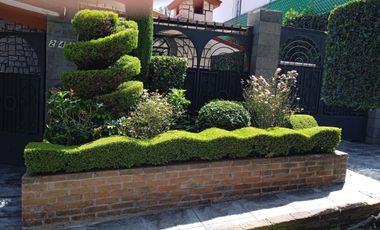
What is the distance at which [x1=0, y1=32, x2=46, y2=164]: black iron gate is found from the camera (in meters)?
5.82

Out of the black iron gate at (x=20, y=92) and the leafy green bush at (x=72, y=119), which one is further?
the black iron gate at (x=20, y=92)

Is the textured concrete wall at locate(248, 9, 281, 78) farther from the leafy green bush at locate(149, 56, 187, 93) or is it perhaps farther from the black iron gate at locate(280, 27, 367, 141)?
the leafy green bush at locate(149, 56, 187, 93)

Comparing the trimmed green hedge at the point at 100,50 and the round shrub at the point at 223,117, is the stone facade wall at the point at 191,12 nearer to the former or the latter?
the round shrub at the point at 223,117

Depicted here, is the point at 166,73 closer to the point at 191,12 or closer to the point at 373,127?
the point at 373,127

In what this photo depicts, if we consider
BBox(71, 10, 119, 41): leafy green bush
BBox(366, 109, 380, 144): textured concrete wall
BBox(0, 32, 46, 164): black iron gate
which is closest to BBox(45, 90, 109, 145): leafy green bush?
BBox(71, 10, 119, 41): leafy green bush

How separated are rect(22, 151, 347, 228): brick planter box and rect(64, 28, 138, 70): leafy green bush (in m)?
1.69

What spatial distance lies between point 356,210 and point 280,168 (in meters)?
1.06

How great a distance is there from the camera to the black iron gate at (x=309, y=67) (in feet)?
24.4

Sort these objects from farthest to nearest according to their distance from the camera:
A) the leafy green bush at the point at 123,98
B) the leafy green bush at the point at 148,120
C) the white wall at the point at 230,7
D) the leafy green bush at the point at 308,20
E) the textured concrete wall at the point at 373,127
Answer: the white wall at the point at 230,7 → the leafy green bush at the point at 308,20 → the textured concrete wall at the point at 373,127 → the leafy green bush at the point at 123,98 → the leafy green bush at the point at 148,120

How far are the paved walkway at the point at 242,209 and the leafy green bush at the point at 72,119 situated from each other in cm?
106

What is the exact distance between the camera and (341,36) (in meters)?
6.29

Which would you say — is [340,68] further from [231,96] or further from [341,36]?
[231,96]

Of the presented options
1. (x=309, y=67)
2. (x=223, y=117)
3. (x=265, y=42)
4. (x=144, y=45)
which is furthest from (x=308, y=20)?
(x=223, y=117)

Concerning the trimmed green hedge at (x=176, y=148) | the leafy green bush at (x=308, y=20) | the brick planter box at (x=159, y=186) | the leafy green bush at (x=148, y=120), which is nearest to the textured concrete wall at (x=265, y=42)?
the trimmed green hedge at (x=176, y=148)
